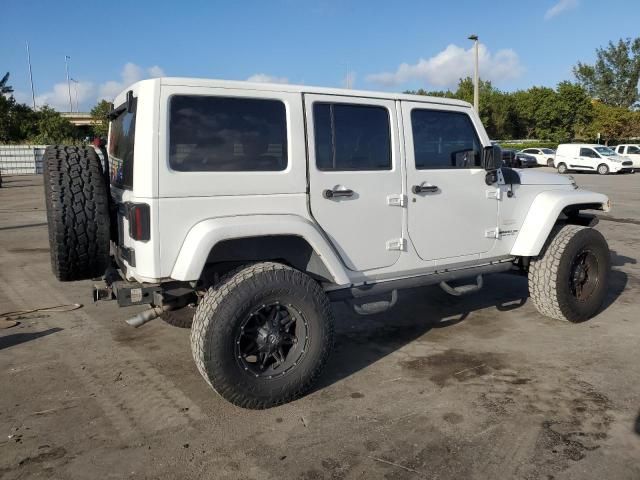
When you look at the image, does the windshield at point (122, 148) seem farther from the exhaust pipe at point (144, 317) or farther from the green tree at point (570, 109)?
the green tree at point (570, 109)

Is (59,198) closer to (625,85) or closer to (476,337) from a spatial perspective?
(476,337)

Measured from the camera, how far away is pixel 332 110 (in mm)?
3830

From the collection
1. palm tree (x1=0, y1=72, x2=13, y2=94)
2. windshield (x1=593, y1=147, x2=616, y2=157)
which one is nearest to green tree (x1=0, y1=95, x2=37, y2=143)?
palm tree (x1=0, y1=72, x2=13, y2=94)

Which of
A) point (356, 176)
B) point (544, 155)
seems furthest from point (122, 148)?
point (544, 155)

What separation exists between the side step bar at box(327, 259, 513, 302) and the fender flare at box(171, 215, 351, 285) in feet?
1.37

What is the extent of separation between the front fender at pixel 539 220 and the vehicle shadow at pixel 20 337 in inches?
173

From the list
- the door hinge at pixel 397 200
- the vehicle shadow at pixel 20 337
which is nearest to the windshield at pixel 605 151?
the door hinge at pixel 397 200

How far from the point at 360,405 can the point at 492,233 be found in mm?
2043

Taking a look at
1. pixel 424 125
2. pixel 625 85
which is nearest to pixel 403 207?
pixel 424 125

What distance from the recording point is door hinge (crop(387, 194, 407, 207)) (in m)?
4.01

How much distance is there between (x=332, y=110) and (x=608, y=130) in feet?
176

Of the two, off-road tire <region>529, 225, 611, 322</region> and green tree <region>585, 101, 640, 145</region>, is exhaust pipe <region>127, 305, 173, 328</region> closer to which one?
off-road tire <region>529, 225, 611, 322</region>

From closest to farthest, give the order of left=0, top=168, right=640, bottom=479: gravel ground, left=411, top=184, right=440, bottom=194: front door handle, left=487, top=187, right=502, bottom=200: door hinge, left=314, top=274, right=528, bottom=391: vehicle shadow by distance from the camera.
Answer: left=0, top=168, right=640, bottom=479: gravel ground → left=411, top=184, right=440, bottom=194: front door handle → left=314, top=274, right=528, bottom=391: vehicle shadow → left=487, top=187, right=502, bottom=200: door hinge

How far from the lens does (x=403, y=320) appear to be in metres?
5.42
